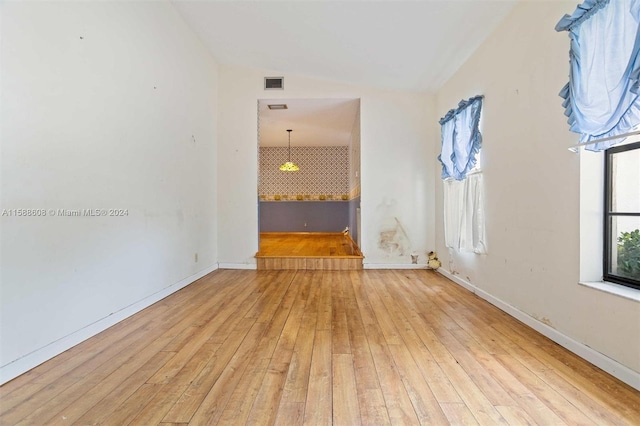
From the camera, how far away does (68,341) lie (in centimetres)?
198

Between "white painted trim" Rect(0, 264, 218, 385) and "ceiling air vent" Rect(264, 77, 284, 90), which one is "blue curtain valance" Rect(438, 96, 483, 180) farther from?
"white painted trim" Rect(0, 264, 218, 385)

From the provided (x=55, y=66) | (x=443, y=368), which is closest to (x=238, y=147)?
(x=55, y=66)

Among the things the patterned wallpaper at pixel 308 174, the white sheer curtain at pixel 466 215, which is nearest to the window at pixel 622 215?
the white sheer curtain at pixel 466 215

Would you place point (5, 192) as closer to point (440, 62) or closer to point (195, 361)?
Result: point (195, 361)

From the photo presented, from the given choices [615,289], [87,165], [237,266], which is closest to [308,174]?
[237,266]

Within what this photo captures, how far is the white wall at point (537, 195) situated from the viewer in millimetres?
1809

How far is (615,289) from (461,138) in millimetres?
2170

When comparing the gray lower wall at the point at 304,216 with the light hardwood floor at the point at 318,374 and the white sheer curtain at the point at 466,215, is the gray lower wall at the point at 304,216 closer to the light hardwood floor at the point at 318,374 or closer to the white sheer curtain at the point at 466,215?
the white sheer curtain at the point at 466,215

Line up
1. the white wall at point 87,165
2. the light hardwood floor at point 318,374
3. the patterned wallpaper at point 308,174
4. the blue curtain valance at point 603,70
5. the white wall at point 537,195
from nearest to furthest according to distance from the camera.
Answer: the light hardwood floor at point 318,374
the blue curtain valance at point 603,70
the white wall at point 87,165
the white wall at point 537,195
the patterned wallpaper at point 308,174

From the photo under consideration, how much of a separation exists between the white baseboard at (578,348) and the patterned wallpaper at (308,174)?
21.0ft

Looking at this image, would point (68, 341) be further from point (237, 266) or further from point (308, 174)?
point (308, 174)

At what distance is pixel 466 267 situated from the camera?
3539mm

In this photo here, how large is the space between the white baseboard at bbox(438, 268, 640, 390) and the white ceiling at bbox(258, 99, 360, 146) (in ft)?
11.6

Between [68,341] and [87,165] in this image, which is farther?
[87,165]
